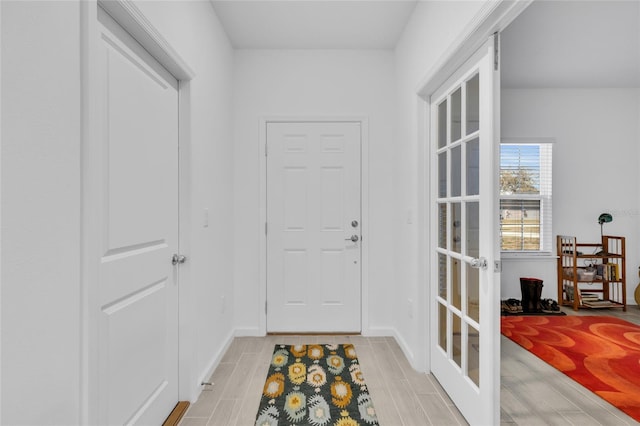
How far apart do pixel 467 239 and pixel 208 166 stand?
175cm

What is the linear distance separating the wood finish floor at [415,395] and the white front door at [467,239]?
19cm

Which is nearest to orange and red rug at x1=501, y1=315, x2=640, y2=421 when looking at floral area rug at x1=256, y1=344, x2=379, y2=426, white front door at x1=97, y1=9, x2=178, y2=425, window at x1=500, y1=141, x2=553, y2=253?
window at x1=500, y1=141, x2=553, y2=253

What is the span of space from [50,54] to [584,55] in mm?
4415

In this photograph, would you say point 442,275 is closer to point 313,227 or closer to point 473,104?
point 473,104

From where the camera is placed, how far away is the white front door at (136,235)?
1378 millimetres

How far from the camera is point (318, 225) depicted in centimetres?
329

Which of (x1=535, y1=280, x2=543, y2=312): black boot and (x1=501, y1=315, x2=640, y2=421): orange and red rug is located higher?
(x1=535, y1=280, x2=543, y2=312): black boot

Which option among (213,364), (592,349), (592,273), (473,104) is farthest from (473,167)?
(592,273)

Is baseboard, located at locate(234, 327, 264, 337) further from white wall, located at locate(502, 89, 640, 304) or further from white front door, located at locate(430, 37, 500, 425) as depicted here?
white wall, located at locate(502, 89, 640, 304)

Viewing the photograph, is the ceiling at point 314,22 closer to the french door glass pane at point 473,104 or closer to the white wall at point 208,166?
the white wall at point 208,166

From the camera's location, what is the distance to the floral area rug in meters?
1.94

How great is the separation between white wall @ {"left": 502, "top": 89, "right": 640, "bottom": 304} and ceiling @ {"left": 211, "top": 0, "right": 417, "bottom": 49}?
2.48 metres

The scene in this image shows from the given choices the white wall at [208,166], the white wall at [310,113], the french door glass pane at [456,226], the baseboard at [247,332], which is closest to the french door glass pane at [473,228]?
the french door glass pane at [456,226]

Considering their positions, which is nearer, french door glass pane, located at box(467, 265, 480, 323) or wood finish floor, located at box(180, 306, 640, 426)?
french door glass pane, located at box(467, 265, 480, 323)
